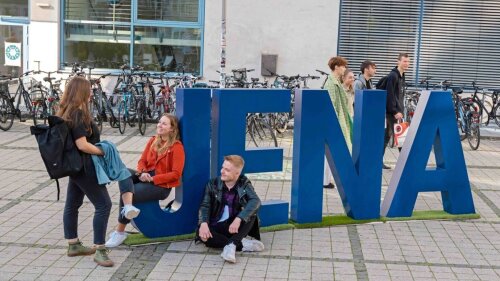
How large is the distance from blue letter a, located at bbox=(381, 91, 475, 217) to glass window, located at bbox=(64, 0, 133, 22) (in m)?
10.3

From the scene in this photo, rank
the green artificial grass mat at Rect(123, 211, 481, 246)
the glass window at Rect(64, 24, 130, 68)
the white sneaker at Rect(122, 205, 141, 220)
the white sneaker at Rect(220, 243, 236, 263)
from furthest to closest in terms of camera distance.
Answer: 1. the glass window at Rect(64, 24, 130, 68)
2. the green artificial grass mat at Rect(123, 211, 481, 246)
3. the white sneaker at Rect(220, 243, 236, 263)
4. the white sneaker at Rect(122, 205, 141, 220)

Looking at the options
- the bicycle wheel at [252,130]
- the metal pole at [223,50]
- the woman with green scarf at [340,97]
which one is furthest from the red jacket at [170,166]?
the metal pole at [223,50]

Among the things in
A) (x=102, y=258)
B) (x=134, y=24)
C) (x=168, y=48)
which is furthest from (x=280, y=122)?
(x=102, y=258)

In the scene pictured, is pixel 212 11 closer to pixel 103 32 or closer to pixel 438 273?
pixel 103 32

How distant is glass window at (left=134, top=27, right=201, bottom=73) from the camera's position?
15.5 meters

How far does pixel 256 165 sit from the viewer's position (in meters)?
6.23

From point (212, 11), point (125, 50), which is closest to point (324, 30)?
point (212, 11)

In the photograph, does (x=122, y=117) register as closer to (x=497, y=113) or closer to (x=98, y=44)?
(x=98, y=44)

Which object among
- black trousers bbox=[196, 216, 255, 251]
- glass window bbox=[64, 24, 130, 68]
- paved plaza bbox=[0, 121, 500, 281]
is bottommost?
paved plaza bbox=[0, 121, 500, 281]

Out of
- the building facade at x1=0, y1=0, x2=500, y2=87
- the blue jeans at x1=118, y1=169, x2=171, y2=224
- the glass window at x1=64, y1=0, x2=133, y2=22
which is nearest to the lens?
the blue jeans at x1=118, y1=169, x2=171, y2=224

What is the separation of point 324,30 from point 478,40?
375 cm

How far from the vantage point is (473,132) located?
12.5 meters

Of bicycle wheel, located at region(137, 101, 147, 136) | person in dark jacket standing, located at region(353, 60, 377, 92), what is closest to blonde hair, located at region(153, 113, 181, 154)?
person in dark jacket standing, located at region(353, 60, 377, 92)

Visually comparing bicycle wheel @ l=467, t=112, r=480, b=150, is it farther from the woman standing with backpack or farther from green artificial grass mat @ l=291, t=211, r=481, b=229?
the woman standing with backpack
